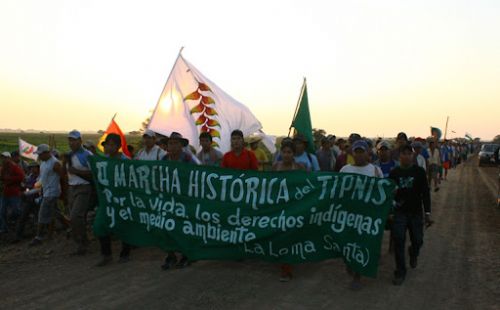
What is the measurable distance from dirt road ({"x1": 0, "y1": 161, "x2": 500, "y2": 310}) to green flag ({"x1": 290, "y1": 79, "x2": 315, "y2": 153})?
345 cm

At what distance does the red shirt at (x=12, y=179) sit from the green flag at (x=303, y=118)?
19.9 feet

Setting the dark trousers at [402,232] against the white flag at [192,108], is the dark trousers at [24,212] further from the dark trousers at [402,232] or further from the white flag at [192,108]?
the dark trousers at [402,232]

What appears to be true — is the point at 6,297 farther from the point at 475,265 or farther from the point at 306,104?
the point at 306,104

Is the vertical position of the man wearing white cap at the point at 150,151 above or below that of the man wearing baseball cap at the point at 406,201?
above

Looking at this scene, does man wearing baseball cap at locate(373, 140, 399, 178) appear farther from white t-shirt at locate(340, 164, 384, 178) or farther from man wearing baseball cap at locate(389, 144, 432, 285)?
white t-shirt at locate(340, 164, 384, 178)

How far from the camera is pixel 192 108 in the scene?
1022 cm

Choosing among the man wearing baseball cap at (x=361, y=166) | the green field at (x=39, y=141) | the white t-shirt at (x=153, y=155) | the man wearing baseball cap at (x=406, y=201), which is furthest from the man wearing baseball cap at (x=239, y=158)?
the green field at (x=39, y=141)

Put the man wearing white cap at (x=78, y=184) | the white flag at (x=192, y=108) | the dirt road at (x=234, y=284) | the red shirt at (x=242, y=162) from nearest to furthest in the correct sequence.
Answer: the dirt road at (x=234, y=284) → the red shirt at (x=242, y=162) → the man wearing white cap at (x=78, y=184) → the white flag at (x=192, y=108)

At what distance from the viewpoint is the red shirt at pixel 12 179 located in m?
9.01

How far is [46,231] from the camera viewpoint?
8859mm

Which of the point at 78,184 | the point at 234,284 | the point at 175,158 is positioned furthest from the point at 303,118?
the point at 234,284

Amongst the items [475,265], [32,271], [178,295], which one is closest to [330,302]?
[178,295]

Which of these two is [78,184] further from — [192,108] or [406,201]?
[406,201]

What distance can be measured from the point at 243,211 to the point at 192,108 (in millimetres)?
4858
